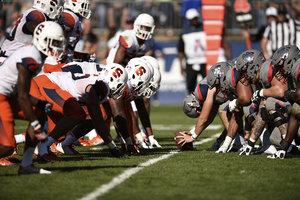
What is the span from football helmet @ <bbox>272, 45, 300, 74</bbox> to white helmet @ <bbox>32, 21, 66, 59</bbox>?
8.61 ft

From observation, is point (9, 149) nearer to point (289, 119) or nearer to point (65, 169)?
point (65, 169)

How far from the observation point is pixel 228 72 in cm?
557

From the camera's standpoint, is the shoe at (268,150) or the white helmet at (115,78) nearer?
the white helmet at (115,78)

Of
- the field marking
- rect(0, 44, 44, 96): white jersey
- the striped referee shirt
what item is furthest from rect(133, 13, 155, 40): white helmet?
the striped referee shirt

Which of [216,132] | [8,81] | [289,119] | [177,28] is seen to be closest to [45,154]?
[8,81]

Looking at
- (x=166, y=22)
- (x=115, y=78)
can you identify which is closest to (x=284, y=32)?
(x=115, y=78)

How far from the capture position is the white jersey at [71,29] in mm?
6336

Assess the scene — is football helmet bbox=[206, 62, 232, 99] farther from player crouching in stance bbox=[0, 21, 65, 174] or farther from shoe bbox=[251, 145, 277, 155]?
player crouching in stance bbox=[0, 21, 65, 174]

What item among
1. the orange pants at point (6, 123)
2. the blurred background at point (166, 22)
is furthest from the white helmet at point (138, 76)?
the blurred background at point (166, 22)

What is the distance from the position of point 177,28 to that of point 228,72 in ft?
42.0

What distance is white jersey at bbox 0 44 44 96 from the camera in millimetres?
3736

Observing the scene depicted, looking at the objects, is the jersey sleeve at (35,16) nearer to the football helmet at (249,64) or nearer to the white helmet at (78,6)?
the white helmet at (78,6)

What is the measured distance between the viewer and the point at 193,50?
1138cm

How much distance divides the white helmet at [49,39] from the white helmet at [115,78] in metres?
1.13
